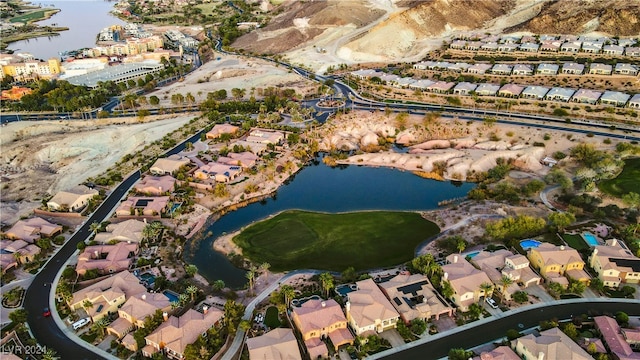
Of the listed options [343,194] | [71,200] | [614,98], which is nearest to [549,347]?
[343,194]

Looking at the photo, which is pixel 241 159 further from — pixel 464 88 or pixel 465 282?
pixel 464 88

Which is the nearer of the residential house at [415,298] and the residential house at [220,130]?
the residential house at [415,298]

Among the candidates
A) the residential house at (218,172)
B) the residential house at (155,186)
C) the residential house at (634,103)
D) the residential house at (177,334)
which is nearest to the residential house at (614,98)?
the residential house at (634,103)

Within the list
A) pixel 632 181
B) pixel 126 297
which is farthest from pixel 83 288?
pixel 632 181

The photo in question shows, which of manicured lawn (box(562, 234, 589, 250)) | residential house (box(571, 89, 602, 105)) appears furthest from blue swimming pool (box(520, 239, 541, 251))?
residential house (box(571, 89, 602, 105))

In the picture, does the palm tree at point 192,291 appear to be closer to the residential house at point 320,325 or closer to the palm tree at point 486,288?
the residential house at point 320,325

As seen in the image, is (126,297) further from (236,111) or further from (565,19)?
(565,19)
